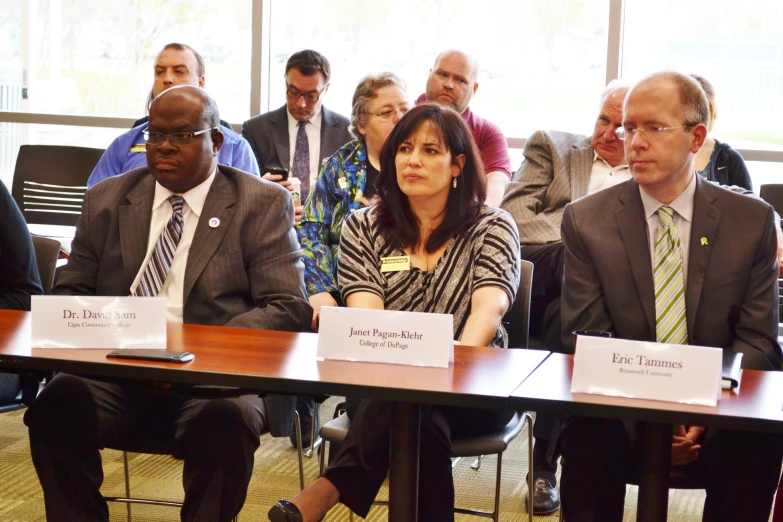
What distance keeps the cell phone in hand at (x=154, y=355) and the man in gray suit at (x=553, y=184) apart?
1842 mm

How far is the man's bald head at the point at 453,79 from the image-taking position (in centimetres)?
461

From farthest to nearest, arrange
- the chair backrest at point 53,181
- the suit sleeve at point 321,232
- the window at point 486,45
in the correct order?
the window at point 486,45 < the chair backrest at point 53,181 < the suit sleeve at point 321,232

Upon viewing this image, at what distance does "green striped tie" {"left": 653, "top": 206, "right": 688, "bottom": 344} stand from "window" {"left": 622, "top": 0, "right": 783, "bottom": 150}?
3.07 meters

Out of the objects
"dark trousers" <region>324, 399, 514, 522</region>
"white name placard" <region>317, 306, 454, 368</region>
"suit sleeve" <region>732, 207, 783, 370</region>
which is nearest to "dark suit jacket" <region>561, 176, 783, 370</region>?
"suit sleeve" <region>732, 207, 783, 370</region>

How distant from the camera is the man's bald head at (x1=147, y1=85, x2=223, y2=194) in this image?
2.83 meters

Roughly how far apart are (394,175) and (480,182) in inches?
10.5

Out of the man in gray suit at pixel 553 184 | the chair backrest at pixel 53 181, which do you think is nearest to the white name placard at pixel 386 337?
the man in gray suit at pixel 553 184

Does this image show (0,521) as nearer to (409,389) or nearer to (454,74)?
(409,389)

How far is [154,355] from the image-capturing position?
6.77 ft

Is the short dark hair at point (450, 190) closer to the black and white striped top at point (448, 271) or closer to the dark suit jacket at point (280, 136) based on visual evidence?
the black and white striped top at point (448, 271)

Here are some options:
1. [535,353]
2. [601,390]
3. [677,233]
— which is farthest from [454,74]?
[601,390]

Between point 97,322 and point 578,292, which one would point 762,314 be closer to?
point 578,292

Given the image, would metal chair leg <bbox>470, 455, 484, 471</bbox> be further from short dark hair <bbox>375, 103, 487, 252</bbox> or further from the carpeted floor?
short dark hair <bbox>375, 103, 487, 252</bbox>

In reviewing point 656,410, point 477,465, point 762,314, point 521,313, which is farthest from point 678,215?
point 477,465
